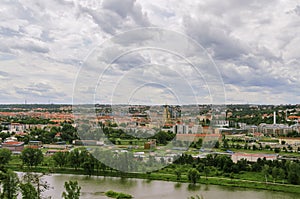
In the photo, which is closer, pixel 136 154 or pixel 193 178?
pixel 193 178

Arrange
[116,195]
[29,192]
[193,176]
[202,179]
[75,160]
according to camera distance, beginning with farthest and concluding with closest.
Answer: [75,160], [202,179], [193,176], [116,195], [29,192]

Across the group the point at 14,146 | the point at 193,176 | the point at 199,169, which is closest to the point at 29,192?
the point at 193,176

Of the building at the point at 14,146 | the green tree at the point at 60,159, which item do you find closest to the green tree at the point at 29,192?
the green tree at the point at 60,159

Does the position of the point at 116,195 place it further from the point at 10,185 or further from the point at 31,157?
the point at 31,157

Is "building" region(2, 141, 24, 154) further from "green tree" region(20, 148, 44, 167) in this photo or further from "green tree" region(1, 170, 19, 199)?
"green tree" region(1, 170, 19, 199)

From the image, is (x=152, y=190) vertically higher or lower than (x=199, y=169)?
lower

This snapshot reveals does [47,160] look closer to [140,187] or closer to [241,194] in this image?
[140,187]

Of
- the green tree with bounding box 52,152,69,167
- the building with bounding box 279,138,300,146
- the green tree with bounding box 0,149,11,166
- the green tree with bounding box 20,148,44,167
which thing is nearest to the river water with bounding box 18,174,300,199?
the green tree with bounding box 52,152,69,167

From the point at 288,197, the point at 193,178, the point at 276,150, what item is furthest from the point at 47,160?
the point at 276,150

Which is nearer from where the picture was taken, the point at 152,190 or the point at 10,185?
the point at 10,185
